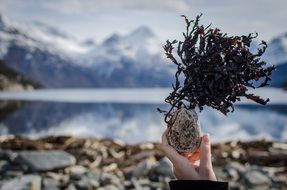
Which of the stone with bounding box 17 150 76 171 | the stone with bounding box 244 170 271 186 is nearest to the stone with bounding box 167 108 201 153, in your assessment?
the stone with bounding box 17 150 76 171

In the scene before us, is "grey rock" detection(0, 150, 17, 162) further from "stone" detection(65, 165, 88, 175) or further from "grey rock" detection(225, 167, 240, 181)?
"grey rock" detection(225, 167, 240, 181)

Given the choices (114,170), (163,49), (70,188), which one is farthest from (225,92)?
(114,170)

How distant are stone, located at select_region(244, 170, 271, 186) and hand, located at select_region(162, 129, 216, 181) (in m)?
13.9

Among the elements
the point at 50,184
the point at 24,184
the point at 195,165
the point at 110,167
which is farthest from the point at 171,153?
the point at 110,167

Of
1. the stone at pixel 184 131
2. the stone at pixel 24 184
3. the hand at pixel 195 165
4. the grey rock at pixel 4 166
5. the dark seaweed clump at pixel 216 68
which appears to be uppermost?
the dark seaweed clump at pixel 216 68

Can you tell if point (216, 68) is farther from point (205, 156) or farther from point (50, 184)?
point (50, 184)

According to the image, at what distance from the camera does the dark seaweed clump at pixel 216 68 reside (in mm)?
→ 3621

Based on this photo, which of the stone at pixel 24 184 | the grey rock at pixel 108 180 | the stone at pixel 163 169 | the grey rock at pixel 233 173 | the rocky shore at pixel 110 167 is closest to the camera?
the stone at pixel 24 184

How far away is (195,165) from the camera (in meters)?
→ 3.61

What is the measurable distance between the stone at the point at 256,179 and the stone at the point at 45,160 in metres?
5.28

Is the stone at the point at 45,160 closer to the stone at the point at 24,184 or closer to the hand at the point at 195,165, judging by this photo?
the stone at the point at 24,184

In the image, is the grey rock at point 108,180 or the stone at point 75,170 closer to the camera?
the grey rock at point 108,180

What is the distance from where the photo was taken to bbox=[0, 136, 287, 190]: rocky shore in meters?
15.8

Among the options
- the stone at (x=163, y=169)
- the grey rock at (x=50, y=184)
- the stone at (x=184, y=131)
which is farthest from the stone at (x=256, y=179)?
the stone at (x=184, y=131)
